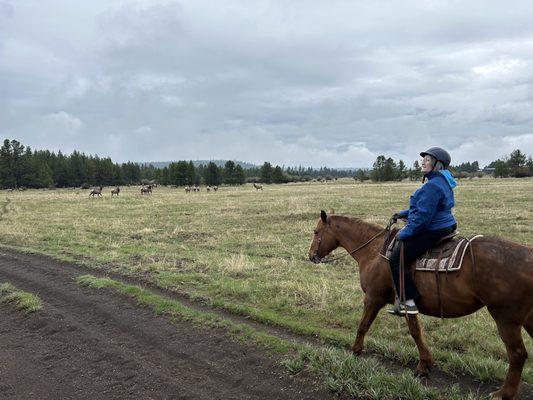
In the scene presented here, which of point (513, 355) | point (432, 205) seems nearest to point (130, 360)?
point (432, 205)

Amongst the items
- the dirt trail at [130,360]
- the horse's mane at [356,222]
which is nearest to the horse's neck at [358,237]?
the horse's mane at [356,222]

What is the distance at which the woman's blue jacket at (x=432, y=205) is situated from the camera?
5613 mm

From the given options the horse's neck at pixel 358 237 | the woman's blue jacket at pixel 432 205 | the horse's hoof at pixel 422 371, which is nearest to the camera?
the woman's blue jacket at pixel 432 205

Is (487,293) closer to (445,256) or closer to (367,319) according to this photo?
(445,256)

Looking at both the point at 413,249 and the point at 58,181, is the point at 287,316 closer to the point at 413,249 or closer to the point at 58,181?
the point at 413,249

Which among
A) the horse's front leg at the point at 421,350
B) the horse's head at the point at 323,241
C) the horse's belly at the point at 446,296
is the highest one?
the horse's head at the point at 323,241

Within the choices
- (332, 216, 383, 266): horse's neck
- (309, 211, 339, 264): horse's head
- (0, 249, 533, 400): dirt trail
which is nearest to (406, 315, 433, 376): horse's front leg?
(0, 249, 533, 400): dirt trail

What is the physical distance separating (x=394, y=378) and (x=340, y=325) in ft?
8.52

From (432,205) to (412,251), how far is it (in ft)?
2.44

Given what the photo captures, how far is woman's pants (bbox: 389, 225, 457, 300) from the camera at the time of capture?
19.1ft

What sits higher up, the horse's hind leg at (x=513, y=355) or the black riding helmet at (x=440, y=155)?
the black riding helmet at (x=440, y=155)

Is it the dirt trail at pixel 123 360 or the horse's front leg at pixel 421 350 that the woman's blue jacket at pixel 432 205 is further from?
the dirt trail at pixel 123 360

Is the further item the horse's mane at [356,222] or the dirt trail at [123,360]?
the horse's mane at [356,222]

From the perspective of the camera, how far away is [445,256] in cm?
561
